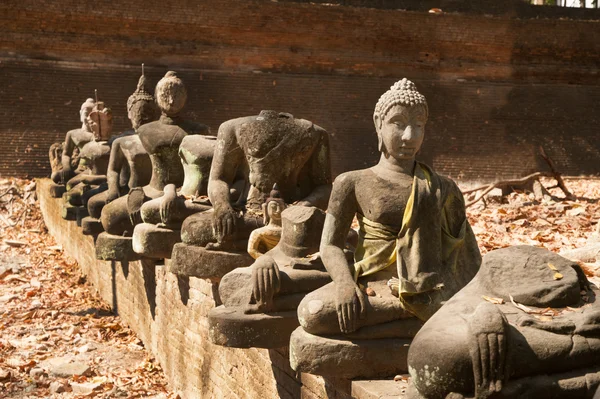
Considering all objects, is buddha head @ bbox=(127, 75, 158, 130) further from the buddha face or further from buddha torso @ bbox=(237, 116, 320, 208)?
the buddha face

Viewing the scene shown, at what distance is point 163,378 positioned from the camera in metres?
8.26

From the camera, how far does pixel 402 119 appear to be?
412 cm

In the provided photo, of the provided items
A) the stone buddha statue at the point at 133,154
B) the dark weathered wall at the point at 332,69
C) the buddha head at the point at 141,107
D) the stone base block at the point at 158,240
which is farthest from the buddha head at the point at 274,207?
the dark weathered wall at the point at 332,69

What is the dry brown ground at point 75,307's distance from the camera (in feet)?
Result: 26.0

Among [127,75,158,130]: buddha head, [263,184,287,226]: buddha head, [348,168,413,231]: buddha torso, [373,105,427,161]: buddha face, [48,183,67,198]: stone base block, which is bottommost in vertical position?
[48,183,67,198]: stone base block

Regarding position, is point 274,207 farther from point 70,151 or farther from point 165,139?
point 70,151

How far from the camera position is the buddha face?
4.11m

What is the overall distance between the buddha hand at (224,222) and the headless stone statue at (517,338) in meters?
2.92

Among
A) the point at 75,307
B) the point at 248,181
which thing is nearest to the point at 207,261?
the point at 248,181

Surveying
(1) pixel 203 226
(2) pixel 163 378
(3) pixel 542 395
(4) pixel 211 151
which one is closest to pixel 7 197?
(2) pixel 163 378

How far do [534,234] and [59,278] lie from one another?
6714 millimetres

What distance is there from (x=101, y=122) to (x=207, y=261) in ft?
22.7

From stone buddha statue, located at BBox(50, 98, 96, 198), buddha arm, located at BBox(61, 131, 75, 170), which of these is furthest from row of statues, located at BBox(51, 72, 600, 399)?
buddha arm, located at BBox(61, 131, 75, 170)

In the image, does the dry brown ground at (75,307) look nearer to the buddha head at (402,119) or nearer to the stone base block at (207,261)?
the stone base block at (207,261)
